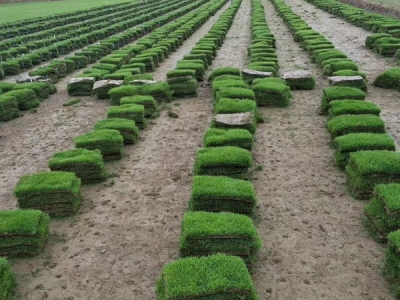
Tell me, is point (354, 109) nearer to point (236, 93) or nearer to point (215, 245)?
point (236, 93)

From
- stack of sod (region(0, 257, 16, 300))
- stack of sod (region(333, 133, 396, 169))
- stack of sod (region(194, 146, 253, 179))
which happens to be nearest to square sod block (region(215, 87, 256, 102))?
stack of sod (region(333, 133, 396, 169))

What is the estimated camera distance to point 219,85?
15.5 metres

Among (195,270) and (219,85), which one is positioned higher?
(195,270)

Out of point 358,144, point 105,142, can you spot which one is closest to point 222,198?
point 358,144

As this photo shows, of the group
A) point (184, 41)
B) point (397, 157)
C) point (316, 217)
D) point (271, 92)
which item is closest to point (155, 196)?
point (316, 217)

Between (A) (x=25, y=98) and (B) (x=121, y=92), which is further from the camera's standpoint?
(A) (x=25, y=98)

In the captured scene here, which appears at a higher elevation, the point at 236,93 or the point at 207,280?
the point at 207,280

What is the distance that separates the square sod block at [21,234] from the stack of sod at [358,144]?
6.91 meters

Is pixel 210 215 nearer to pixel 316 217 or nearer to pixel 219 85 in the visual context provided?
pixel 316 217

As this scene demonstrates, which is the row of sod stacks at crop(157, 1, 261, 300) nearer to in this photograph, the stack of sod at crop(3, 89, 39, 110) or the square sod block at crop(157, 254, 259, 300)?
the square sod block at crop(157, 254, 259, 300)

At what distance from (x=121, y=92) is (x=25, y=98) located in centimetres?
386

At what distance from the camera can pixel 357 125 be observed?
1092 cm

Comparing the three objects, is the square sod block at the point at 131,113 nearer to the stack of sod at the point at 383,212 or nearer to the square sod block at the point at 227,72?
the square sod block at the point at 227,72

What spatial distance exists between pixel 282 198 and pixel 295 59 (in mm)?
14872
